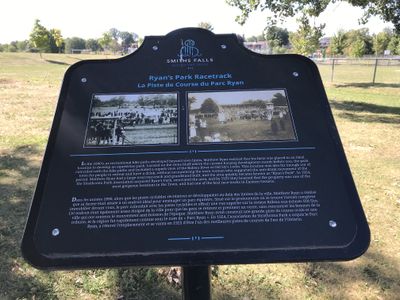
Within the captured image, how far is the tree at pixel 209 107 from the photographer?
8.40ft

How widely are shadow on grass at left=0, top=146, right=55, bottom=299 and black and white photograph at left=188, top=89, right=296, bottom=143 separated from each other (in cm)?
205

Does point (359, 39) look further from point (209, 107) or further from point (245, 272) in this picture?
point (209, 107)

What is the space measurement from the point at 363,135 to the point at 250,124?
7.73m

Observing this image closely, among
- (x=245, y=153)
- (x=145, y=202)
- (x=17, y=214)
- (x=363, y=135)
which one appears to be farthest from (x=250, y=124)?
(x=363, y=135)

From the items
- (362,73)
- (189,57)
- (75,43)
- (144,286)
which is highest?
(189,57)

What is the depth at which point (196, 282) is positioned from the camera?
2.24 meters

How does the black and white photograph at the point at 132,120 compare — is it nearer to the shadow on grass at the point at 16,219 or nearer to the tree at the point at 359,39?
the shadow on grass at the point at 16,219

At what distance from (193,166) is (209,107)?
43 centimetres

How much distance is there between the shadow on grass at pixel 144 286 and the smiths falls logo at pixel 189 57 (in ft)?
6.19

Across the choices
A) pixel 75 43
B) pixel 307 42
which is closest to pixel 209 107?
pixel 307 42

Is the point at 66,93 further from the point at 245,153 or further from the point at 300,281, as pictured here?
the point at 300,281

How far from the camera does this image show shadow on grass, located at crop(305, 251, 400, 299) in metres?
3.69

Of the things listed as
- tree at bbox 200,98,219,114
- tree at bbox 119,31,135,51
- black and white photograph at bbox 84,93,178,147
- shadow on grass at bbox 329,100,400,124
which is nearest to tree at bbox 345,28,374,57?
shadow on grass at bbox 329,100,400,124

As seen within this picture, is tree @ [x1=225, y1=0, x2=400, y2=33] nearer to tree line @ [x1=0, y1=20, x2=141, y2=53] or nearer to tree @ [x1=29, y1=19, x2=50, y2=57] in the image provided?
tree line @ [x1=0, y1=20, x2=141, y2=53]
